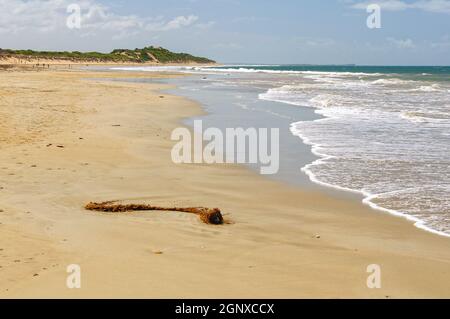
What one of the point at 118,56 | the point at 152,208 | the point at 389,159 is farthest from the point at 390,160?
the point at 118,56

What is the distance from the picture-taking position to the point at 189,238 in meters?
6.12

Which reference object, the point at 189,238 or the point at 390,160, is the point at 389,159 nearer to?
the point at 390,160

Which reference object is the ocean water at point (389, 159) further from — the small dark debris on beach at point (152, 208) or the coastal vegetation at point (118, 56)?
the coastal vegetation at point (118, 56)

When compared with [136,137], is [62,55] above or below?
above

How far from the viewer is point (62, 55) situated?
365 ft

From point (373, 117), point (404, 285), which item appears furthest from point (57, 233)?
point (373, 117)

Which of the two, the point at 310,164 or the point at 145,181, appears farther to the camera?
the point at 310,164

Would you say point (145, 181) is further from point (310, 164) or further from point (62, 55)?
point (62, 55)

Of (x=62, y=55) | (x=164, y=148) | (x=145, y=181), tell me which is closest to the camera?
(x=145, y=181)

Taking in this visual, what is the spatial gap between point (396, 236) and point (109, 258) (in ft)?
11.2

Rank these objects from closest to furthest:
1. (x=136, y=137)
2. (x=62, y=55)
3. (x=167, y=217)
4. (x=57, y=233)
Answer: (x=57, y=233) < (x=167, y=217) < (x=136, y=137) < (x=62, y=55)

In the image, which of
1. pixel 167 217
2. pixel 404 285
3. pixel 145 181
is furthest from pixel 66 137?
pixel 404 285

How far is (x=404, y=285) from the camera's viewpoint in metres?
4.89

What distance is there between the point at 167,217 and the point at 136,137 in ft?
23.0
